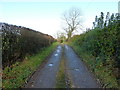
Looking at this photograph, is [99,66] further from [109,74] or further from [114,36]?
[114,36]

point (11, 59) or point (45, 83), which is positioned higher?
point (11, 59)

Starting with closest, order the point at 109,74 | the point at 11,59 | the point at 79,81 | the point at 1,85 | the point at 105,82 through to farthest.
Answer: the point at 1,85, the point at 105,82, the point at 79,81, the point at 109,74, the point at 11,59

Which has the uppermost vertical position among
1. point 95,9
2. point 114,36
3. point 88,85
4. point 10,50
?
point 95,9

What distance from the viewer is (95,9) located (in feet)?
49.6

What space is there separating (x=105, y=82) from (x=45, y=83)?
2.44m

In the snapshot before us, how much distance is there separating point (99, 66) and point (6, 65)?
5198 millimetres

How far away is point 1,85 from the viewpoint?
571 centimetres

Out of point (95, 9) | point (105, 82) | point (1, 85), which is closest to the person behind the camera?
point (1, 85)

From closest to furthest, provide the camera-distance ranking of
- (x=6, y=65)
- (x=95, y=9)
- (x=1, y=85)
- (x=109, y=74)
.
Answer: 1. (x=1, y=85)
2. (x=109, y=74)
3. (x=6, y=65)
4. (x=95, y=9)

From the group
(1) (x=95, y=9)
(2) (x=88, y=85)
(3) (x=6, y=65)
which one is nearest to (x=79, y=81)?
(2) (x=88, y=85)

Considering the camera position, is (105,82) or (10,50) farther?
(10,50)

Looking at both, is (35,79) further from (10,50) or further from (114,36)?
(114,36)

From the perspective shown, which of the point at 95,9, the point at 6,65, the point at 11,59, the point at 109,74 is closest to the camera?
the point at 109,74

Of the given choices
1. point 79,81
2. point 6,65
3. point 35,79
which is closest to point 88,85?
point 79,81
